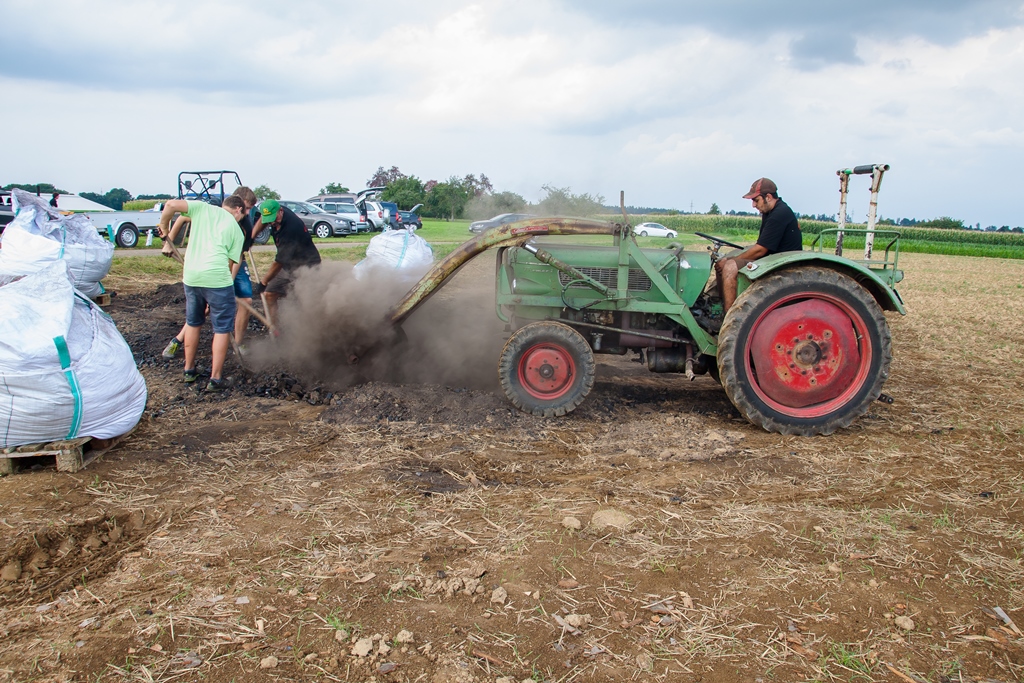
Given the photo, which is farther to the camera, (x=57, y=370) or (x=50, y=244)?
(x=50, y=244)

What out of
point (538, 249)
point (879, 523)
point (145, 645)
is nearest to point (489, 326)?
point (538, 249)

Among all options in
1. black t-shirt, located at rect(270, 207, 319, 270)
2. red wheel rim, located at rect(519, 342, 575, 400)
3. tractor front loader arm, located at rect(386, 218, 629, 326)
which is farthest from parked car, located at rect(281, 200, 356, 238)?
red wheel rim, located at rect(519, 342, 575, 400)

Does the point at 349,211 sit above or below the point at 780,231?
above

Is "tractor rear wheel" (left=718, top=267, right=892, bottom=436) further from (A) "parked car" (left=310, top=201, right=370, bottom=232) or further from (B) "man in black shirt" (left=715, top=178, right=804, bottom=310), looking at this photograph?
(A) "parked car" (left=310, top=201, right=370, bottom=232)

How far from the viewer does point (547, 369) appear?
16.8 feet

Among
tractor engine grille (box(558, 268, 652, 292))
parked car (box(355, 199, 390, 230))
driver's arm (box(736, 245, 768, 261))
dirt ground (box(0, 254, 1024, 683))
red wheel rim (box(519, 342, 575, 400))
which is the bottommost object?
dirt ground (box(0, 254, 1024, 683))

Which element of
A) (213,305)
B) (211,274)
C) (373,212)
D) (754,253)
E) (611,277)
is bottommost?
(213,305)

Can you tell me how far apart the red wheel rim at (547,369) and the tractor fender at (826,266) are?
146 centimetres

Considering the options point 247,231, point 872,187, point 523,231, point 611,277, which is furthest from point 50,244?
point 872,187

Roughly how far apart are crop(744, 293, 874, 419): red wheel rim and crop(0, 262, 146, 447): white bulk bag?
4.25 metres

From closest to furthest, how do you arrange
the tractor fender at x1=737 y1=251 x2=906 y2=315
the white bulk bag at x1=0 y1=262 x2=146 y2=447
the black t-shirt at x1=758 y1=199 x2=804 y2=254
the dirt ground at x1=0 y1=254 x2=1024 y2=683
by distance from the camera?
1. the dirt ground at x1=0 y1=254 x2=1024 y2=683
2. the white bulk bag at x1=0 y1=262 x2=146 y2=447
3. the tractor fender at x1=737 y1=251 x2=906 y2=315
4. the black t-shirt at x1=758 y1=199 x2=804 y2=254

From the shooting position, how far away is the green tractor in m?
4.86

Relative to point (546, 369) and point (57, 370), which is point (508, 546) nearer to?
point (546, 369)

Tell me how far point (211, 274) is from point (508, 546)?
369cm
